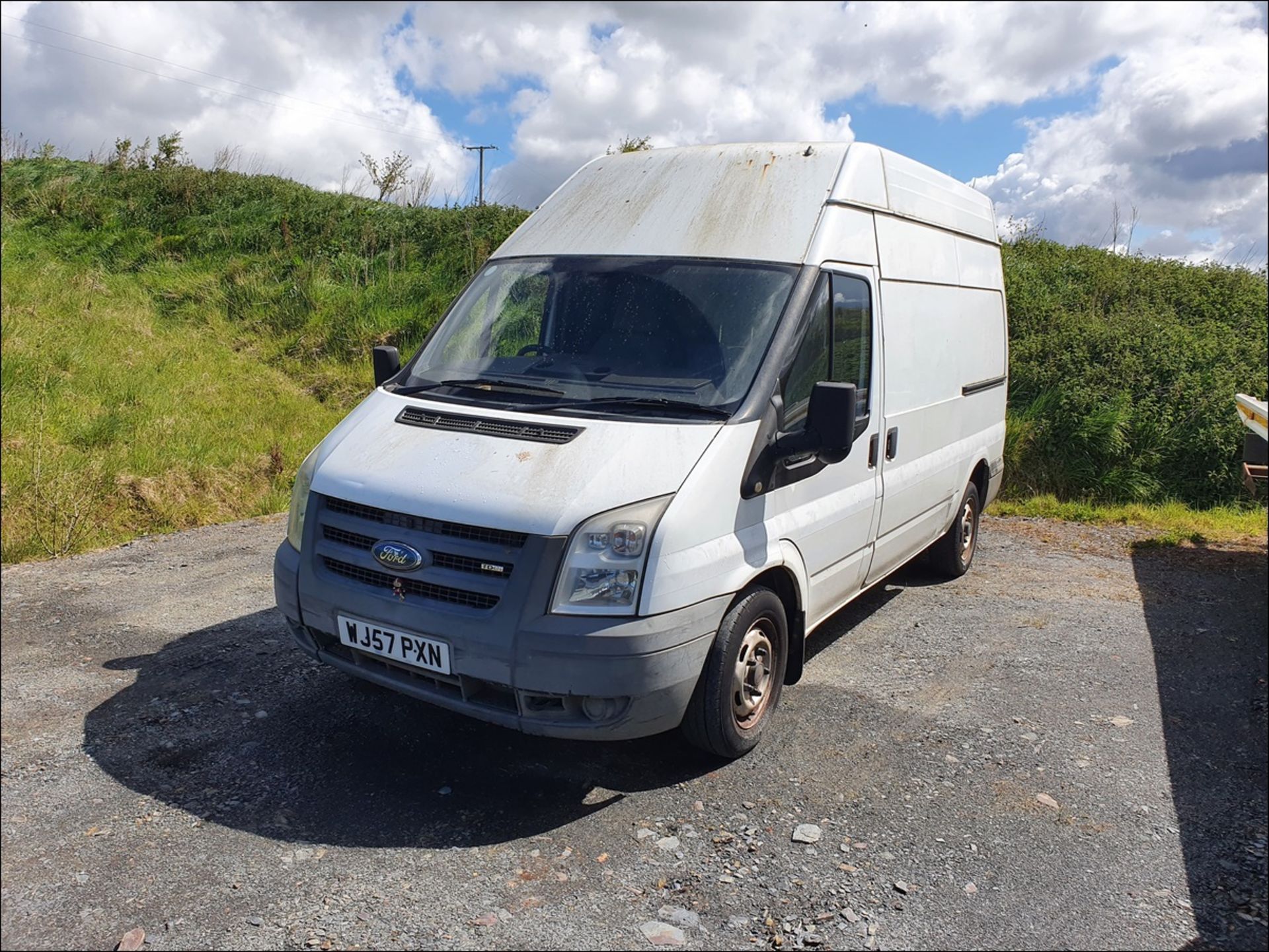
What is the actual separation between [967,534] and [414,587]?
487cm

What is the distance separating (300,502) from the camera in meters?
4.04

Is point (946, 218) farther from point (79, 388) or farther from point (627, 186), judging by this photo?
point (79, 388)

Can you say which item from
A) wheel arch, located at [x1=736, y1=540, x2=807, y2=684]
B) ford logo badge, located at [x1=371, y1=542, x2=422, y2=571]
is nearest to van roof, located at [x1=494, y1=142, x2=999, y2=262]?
wheel arch, located at [x1=736, y1=540, x2=807, y2=684]

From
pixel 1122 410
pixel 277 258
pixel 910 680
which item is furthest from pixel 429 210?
pixel 910 680

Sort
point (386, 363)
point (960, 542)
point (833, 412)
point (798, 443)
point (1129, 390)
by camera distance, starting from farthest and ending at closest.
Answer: point (1129, 390) → point (960, 542) → point (386, 363) → point (798, 443) → point (833, 412)

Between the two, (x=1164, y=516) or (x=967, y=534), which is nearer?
(x=967, y=534)

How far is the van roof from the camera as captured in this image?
177 inches

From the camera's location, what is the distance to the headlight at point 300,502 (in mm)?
3992

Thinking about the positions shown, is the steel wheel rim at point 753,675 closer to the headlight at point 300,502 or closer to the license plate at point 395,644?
the license plate at point 395,644

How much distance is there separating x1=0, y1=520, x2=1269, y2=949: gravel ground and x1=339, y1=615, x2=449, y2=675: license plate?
554mm

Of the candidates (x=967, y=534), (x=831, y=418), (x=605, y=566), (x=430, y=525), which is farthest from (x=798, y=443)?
(x=967, y=534)

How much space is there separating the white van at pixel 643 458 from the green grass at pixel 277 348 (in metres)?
3.72

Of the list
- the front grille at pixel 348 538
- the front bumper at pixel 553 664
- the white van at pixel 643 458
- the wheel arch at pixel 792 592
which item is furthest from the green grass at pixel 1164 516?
the front grille at pixel 348 538

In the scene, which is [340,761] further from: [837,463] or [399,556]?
[837,463]
